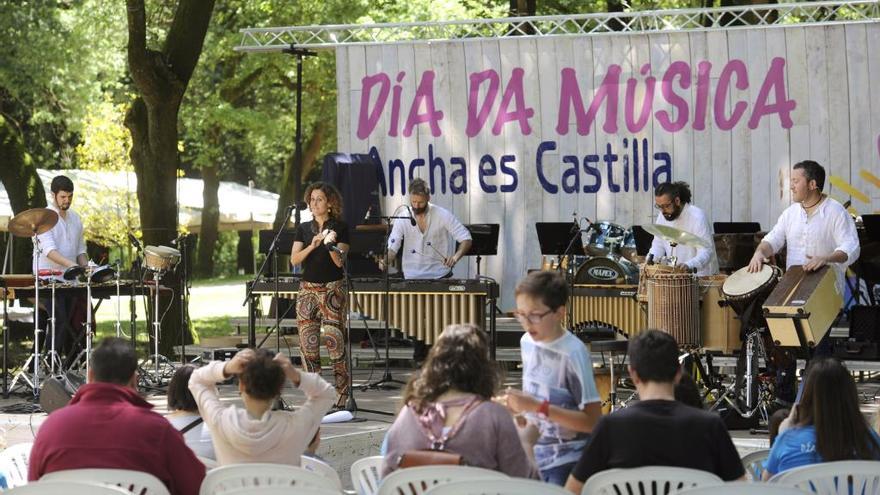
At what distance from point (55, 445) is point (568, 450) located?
83.7 inches

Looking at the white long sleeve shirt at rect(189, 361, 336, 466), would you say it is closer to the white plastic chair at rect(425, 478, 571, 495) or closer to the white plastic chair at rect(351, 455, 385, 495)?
the white plastic chair at rect(351, 455, 385, 495)

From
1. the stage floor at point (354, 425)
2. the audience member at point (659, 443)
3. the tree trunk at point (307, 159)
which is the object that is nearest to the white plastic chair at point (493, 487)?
the audience member at point (659, 443)

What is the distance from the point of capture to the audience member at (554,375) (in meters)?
5.92

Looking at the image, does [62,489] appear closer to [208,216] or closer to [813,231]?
[813,231]

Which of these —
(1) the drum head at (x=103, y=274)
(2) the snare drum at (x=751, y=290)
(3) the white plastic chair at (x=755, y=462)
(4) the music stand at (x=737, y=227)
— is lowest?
(3) the white plastic chair at (x=755, y=462)

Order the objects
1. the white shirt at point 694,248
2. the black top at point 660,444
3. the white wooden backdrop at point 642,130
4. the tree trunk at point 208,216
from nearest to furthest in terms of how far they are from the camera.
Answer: the black top at point 660,444
the white shirt at point 694,248
the white wooden backdrop at point 642,130
the tree trunk at point 208,216

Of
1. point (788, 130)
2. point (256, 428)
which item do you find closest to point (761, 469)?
point (256, 428)

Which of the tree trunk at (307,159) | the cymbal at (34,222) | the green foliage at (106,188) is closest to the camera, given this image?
the cymbal at (34,222)

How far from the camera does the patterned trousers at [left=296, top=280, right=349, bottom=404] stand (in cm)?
1107

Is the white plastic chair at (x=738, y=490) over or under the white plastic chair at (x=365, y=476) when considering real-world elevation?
over

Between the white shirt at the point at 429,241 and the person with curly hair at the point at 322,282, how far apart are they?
7.06 feet

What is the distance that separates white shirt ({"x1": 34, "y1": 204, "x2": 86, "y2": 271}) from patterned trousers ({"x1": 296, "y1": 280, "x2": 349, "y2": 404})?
2700mm

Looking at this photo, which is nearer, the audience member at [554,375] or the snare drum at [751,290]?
the audience member at [554,375]

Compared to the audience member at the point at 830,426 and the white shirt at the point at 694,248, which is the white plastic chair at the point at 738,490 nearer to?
the audience member at the point at 830,426
